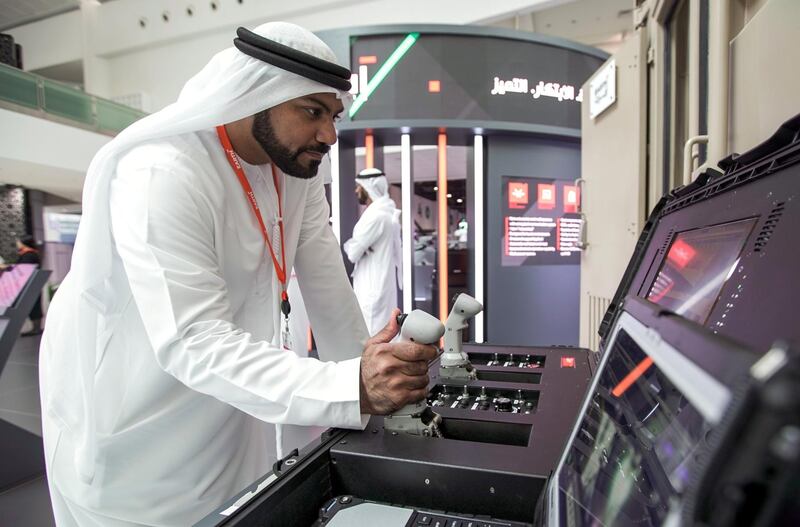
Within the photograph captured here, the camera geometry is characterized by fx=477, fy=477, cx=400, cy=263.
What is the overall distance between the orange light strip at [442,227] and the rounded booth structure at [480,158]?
0.01 m

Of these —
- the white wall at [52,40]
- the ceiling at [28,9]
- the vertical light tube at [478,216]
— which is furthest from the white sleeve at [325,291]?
the white wall at [52,40]

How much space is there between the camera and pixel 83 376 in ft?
3.37

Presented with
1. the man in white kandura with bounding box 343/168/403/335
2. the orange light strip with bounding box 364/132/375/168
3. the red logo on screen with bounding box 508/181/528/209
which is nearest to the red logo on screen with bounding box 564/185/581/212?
the red logo on screen with bounding box 508/181/528/209

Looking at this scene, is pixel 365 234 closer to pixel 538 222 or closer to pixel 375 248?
pixel 375 248

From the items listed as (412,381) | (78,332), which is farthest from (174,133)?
(412,381)

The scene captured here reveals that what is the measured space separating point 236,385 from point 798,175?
2.89 feet

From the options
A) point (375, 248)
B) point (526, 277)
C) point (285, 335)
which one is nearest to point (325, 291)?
point (285, 335)

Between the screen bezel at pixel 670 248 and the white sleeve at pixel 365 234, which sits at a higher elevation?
the white sleeve at pixel 365 234

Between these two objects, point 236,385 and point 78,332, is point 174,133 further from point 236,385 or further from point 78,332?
point 236,385

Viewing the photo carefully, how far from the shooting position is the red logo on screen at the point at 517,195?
4.71 m

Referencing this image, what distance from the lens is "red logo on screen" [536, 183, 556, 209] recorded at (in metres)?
4.81

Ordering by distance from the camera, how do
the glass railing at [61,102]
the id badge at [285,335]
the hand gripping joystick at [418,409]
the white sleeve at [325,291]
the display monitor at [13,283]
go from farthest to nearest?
the glass railing at [61,102] → the display monitor at [13,283] → the white sleeve at [325,291] → the id badge at [285,335] → the hand gripping joystick at [418,409]

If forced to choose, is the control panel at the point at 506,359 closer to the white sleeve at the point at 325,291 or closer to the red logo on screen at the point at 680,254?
the white sleeve at the point at 325,291

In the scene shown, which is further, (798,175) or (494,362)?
(494,362)
